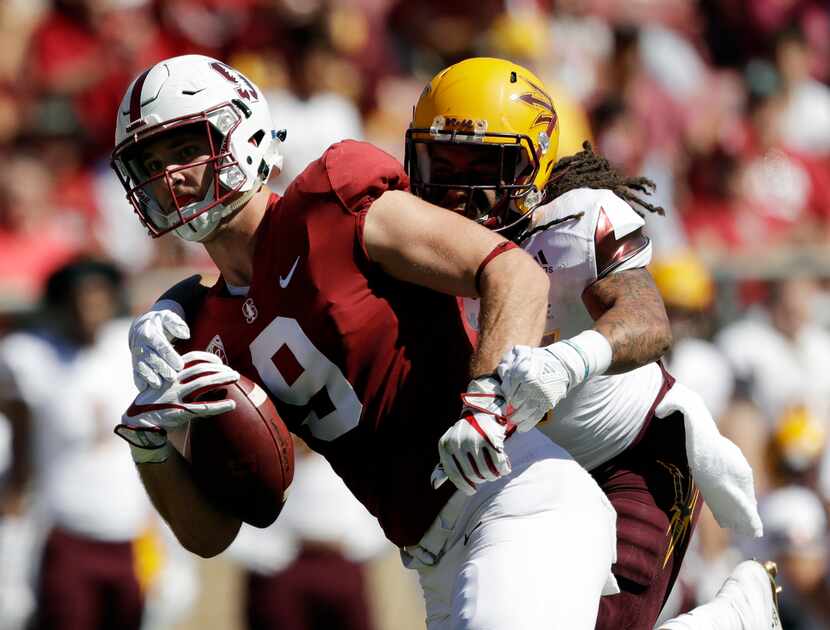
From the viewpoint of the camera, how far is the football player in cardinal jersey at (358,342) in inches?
133

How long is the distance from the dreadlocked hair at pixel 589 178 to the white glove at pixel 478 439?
37.7 inches

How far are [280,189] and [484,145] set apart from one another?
344cm

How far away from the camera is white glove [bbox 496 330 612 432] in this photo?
3.18 metres

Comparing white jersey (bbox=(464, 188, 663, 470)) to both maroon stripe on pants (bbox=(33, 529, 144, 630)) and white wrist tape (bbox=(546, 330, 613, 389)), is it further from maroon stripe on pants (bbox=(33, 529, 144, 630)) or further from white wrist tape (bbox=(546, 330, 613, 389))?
maroon stripe on pants (bbox=(33, 529, 144, 630))

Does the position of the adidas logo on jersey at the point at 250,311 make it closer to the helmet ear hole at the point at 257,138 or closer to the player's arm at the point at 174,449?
the player's arm at the point at 174,449

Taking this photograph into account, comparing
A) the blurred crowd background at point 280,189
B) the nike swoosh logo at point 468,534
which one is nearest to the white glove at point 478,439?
the nike swoosh logo at point 468,534

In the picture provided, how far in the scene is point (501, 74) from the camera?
4043 millimetres

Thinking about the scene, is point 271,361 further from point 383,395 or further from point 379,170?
point 379,170

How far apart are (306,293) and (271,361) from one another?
22 centimetres

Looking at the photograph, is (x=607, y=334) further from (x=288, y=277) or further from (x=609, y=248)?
(x=288, y=277)

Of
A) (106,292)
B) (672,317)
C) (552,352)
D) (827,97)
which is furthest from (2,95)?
(827,97)

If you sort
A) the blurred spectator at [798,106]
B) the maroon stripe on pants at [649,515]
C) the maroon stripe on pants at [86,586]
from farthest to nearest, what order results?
the blurred spectator at [798,106], the maroon stripe on pants at [86,586], the maroon stripe on pants at [649,515]

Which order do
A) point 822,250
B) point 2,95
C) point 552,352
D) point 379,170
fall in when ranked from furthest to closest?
point 822,250 → point 2,95 → point 379,170 → point 552,352

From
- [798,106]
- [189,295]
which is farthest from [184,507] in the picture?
[798,106]
